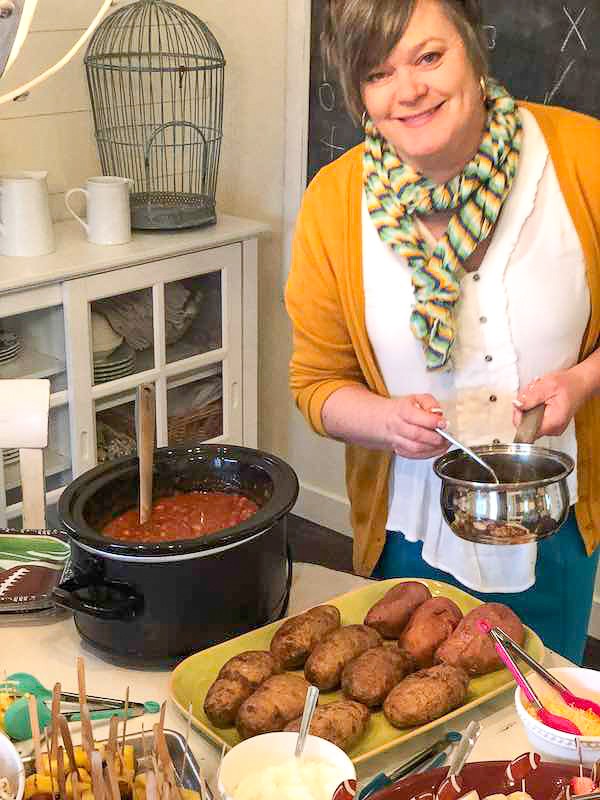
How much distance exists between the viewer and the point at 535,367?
1.51 meters

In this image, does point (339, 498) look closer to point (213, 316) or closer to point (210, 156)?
point (213, 316)

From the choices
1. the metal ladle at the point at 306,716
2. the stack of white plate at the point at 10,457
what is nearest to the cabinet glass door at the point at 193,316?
the stack of white plate at the point at 10,457

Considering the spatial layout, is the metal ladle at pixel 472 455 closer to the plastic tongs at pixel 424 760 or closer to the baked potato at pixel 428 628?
the baked potato at pixel 428 628

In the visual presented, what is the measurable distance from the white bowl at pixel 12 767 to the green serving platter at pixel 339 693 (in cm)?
20

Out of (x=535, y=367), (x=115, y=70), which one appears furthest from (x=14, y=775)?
(x=115, y=70)

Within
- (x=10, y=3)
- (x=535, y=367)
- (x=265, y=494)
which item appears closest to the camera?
(x=10, y=3)

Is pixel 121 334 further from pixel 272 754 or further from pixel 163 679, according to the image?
pixel 272 754

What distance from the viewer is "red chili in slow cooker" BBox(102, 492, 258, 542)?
1310 mm

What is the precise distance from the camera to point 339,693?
1180 mm

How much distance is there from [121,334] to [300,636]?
148 centimetres

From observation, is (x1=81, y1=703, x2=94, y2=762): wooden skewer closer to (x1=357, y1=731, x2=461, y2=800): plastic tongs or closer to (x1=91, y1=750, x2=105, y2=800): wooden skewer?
(x1=91, y1=750, x2=105, y2=800): wooden skewer

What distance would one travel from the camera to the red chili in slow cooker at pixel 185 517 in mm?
1310

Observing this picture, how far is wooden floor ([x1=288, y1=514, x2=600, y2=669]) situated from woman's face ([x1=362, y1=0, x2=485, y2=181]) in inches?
69.8

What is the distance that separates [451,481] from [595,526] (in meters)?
0.44
